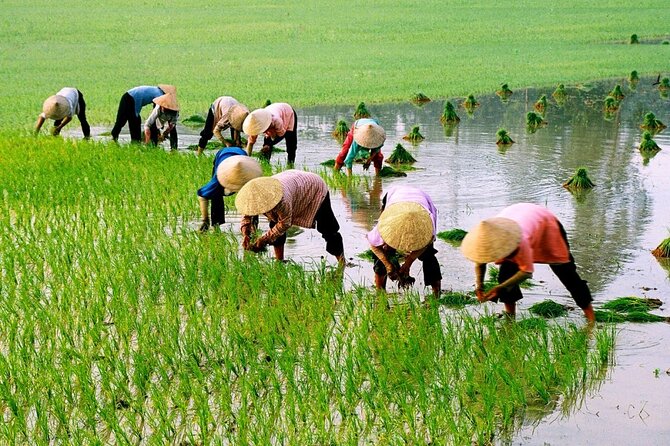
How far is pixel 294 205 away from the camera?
7004 millimetres

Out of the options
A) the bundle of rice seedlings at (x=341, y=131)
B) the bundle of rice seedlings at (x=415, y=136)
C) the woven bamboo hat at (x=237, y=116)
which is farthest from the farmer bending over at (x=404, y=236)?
the bundle of rice seedlings at (x=341, y=131)

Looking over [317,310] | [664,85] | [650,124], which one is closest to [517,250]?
[317,310]

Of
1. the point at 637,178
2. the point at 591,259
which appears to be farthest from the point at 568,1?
the point at 591,259

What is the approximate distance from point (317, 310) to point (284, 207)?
0.81 m

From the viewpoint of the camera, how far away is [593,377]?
5.28 m

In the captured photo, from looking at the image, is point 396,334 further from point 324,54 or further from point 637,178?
point 324,54

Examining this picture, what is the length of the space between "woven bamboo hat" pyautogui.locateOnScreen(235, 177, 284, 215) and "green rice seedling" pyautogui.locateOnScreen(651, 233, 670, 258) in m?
3.19

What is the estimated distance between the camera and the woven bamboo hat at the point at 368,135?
996 cm

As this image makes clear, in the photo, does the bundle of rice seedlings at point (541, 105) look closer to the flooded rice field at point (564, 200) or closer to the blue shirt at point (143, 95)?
the flooded rice field at point (564, 200)

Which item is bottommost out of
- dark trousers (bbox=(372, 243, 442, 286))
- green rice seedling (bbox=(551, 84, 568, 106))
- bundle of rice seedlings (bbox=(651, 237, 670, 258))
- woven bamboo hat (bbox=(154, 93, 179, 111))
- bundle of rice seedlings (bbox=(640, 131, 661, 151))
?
bundle of rice seedlings (bbox=(651, 237, 670, 258))

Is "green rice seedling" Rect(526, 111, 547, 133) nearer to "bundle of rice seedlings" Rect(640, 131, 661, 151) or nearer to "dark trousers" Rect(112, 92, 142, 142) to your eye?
"bundle of rice seedlings" Rect(640, 131, 661, 151)

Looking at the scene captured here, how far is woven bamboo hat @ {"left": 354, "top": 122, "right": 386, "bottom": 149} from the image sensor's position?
32.7ft

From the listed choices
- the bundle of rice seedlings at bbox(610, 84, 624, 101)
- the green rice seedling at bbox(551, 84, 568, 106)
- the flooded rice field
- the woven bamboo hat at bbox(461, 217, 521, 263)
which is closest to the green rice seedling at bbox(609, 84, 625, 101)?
the bundle of rice seedlings at bbox(610, 84, 624, 101)

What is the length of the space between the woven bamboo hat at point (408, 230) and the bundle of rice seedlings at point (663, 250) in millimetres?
2708
